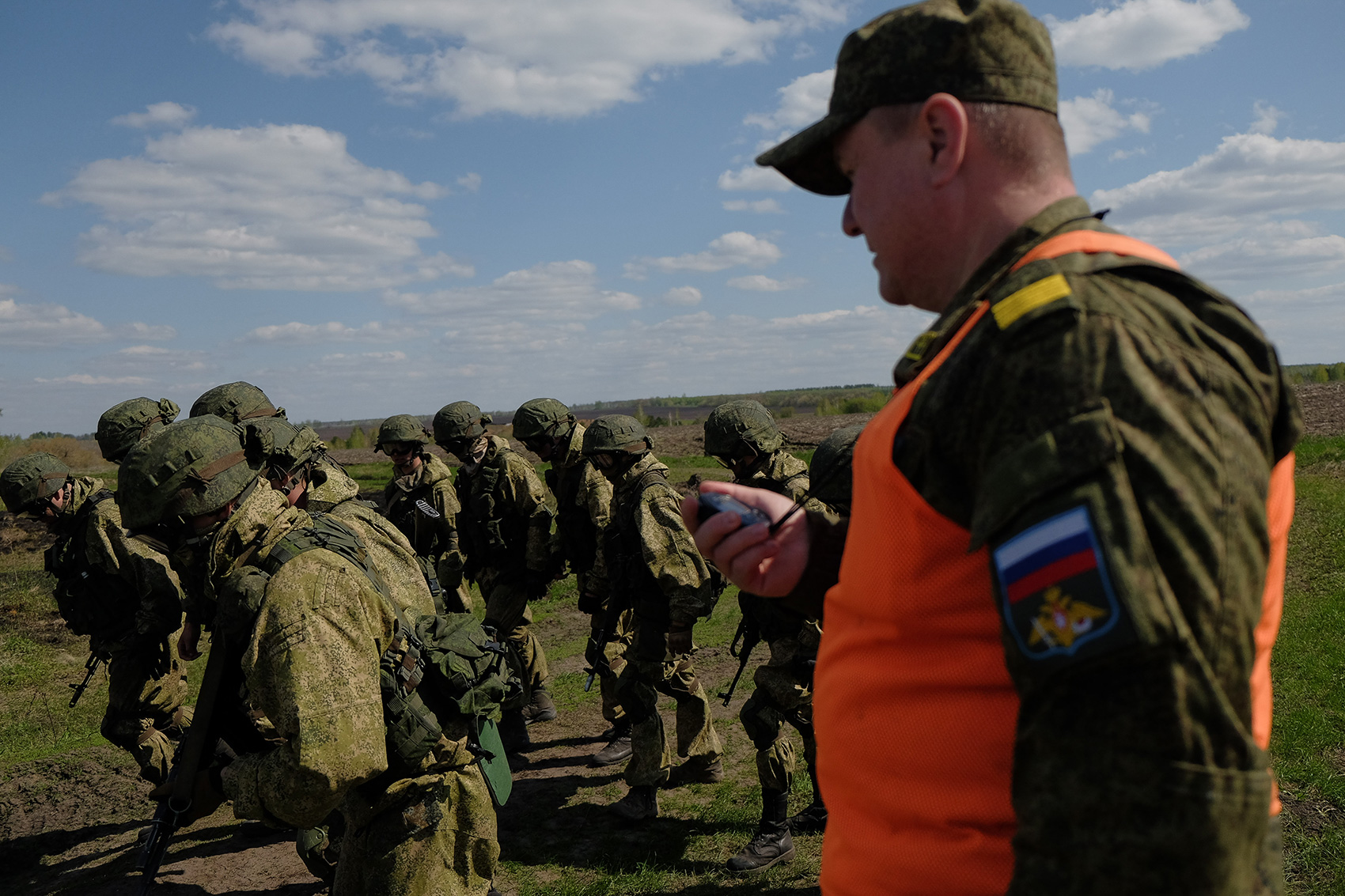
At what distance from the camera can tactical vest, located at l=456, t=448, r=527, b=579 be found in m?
9.05

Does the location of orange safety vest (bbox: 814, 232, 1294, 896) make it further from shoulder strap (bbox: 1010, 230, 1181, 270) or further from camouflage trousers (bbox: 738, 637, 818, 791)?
camouflage trousers (bbox: 738, 637, 818, 791)

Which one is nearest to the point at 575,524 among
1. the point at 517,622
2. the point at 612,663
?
the point at 517,622

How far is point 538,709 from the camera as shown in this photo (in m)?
8.90

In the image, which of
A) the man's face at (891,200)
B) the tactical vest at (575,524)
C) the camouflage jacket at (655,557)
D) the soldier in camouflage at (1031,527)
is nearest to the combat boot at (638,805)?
the camouflage jacket at (655,557)

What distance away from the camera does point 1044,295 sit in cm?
99

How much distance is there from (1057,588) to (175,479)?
344cm

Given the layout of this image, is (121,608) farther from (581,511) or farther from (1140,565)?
(1140,565)

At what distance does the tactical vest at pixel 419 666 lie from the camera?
3309 mm

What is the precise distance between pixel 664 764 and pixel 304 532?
417 centimetres

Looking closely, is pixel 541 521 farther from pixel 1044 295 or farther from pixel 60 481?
pixel 1044 295

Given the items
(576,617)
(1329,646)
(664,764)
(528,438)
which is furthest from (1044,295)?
(576,617)

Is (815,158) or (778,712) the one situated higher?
(815,158)

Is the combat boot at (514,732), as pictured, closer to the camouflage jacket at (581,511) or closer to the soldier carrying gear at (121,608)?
the camouflage jacket at (581,511)

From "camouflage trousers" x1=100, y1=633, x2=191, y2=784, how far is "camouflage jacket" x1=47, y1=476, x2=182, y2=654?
5.6 inches
